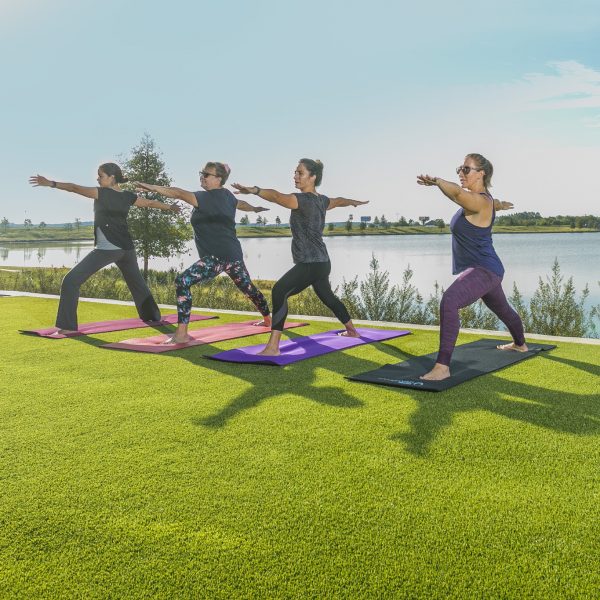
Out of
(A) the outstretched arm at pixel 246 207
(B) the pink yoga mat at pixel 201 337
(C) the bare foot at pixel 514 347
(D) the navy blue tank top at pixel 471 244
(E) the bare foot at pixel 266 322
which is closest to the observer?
(D) the navy blue tank top at pixel 471 244

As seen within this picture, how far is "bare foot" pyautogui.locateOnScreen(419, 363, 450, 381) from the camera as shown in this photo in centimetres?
517

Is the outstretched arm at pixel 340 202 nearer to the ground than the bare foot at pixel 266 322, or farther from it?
farther from it

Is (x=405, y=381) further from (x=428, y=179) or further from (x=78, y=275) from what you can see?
(x=78, y=275)

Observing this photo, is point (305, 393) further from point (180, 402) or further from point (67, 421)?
point (67, 421)

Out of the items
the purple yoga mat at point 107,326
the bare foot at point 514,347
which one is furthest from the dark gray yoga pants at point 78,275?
the bare foot at point 514,347

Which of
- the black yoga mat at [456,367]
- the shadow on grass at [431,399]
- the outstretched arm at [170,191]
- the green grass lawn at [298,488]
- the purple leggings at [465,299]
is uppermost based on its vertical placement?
the outstretched arm at [170,191]

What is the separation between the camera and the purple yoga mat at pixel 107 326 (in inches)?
310

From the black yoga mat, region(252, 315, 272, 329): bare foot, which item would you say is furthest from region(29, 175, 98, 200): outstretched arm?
the black yoga mat

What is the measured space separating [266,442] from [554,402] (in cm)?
215

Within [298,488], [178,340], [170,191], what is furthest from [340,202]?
[298,488]

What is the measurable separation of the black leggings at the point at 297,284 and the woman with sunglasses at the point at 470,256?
146 centimetres

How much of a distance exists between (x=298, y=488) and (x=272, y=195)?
338 cm

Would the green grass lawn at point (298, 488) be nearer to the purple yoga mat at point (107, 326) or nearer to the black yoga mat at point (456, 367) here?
the black yoga mat at point (456, 367)

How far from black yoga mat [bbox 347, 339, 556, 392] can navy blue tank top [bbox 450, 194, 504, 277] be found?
0.83 meters
